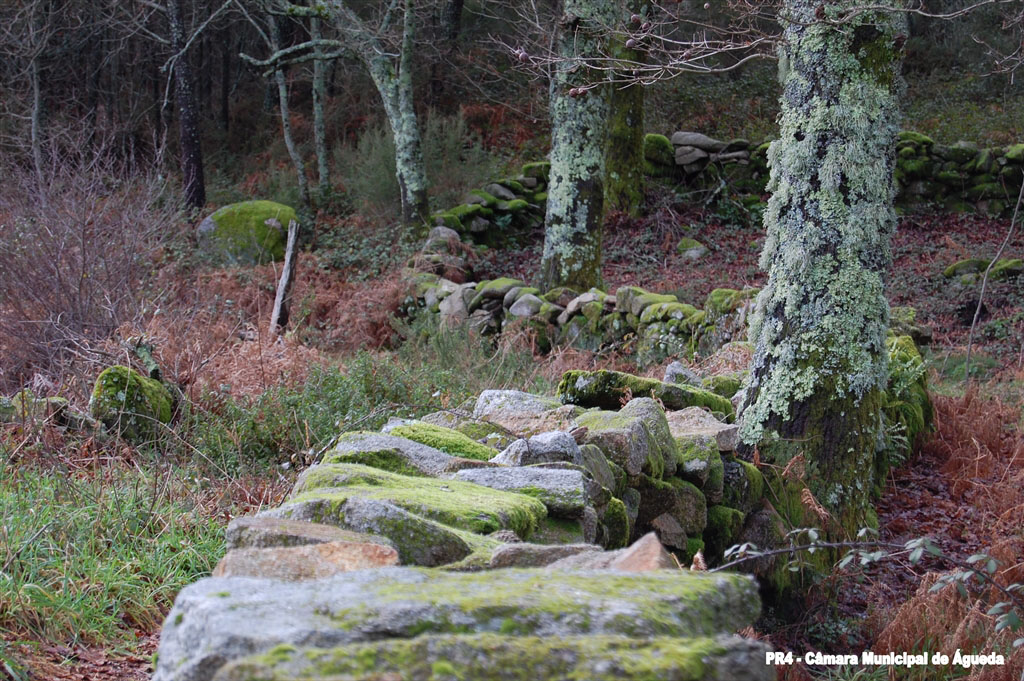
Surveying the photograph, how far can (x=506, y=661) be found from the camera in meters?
1.20

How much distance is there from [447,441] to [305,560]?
174cm

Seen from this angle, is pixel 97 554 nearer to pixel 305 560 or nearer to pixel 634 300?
pixel 305 560

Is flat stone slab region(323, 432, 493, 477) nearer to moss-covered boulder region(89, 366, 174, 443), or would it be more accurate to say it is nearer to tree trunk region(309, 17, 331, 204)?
moss-covered boulder region(89, 366, 174, 443)

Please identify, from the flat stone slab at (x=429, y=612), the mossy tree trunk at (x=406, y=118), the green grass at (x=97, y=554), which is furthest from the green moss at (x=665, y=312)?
the flat stone slab at (x=429, y=612)

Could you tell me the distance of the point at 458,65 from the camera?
2127cm

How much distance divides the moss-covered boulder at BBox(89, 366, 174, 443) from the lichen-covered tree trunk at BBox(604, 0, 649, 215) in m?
10.2

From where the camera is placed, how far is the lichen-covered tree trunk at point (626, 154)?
48.8ft

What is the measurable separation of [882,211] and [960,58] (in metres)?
21.1

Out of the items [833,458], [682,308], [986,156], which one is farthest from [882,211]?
[986,156]

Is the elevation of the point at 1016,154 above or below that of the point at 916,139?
below

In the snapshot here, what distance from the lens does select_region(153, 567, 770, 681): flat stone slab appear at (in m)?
1.29

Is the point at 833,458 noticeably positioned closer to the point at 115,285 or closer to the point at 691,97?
the point at 115,285

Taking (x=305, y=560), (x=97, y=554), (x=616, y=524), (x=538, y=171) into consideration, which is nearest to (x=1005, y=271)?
(x=538, y=171)

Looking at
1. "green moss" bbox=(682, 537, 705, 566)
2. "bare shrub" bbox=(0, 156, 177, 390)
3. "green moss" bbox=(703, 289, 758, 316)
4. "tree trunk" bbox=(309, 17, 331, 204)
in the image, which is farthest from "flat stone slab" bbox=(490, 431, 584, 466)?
"tree trunk" bbox=(309, 17, 331, 204)
